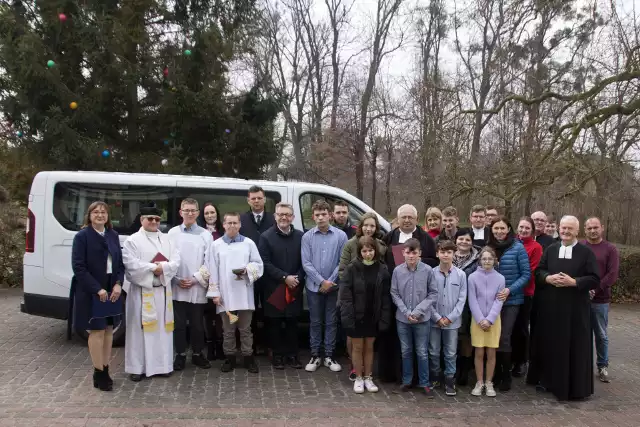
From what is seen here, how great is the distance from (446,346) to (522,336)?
1.02 m

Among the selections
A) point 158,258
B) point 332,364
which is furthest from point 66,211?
point 332,364

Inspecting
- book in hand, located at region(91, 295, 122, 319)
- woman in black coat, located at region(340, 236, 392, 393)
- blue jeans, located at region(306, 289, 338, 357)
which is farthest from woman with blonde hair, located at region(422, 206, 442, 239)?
book in hand, located at region(91, 295, 122, 319)

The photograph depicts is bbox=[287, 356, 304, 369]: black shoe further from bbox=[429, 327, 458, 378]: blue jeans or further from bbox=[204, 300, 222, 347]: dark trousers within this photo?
bbox=[429, 327, 458, 378]: blue jeans

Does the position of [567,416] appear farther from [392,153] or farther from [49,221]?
[392,153]

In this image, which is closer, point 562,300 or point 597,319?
point 562,300

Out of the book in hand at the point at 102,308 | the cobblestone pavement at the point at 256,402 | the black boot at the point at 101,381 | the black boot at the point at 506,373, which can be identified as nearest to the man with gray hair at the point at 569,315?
the cobblestone pavement at the point at 256,402

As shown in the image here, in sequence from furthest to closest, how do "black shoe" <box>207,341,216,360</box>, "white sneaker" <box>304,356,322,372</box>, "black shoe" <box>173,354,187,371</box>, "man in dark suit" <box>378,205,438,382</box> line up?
"black shoe" <box>207,341,216,360</box>, "white sneaker" <box>304,356,322,372</box>, "black shoe" <box>173,354,187,371</box>, "man in dark suit" <box>378,205,438,382</box>

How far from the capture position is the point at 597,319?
5453 millimetres

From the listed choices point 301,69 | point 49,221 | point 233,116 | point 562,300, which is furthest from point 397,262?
point 301,69

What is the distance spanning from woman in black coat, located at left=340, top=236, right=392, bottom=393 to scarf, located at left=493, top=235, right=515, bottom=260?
1217 mm

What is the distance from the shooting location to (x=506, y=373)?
506cm

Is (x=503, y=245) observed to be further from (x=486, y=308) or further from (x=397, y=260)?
(x=397, y=260)

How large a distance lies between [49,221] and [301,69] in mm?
23075

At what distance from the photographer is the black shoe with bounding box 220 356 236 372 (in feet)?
17.6
